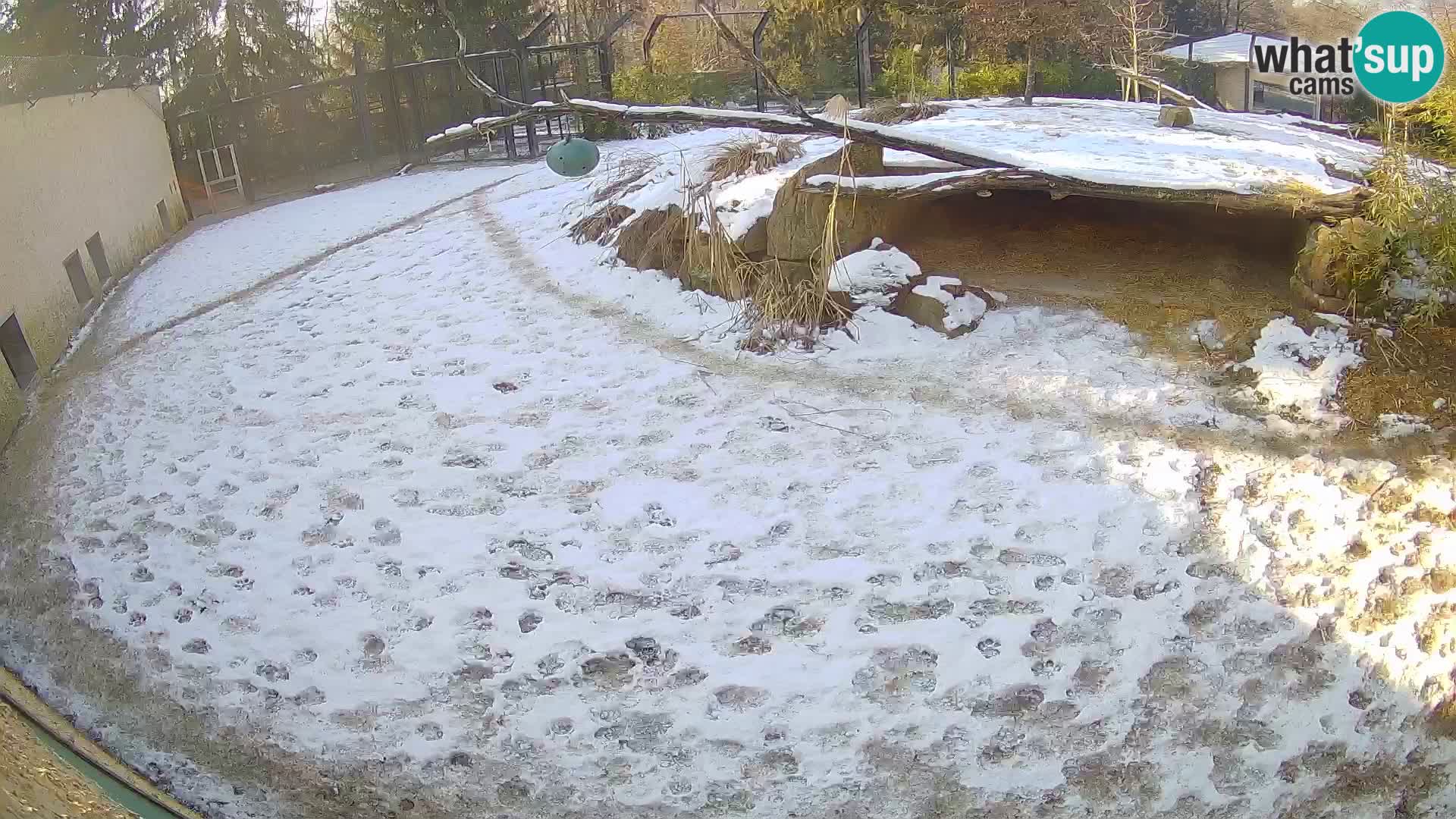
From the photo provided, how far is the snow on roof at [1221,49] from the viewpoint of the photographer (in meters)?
13.3

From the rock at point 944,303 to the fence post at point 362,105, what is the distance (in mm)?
9105

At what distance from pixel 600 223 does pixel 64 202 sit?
3562mm

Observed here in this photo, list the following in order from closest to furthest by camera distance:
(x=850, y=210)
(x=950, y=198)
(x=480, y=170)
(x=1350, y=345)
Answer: (x=1350, y=345) < (x=850, y=210) < (x=950, y=198) < (x=480, y=170)

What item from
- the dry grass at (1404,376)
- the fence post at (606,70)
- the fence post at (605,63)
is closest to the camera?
the dry grass at (1404,376)

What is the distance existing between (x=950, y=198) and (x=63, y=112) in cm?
622

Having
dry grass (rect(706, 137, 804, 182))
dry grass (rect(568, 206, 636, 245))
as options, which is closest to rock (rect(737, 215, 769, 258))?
dry grass (rect(706, 137, 804, 182))

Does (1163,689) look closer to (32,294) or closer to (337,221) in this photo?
(32,294)

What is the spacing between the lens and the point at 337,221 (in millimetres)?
9719

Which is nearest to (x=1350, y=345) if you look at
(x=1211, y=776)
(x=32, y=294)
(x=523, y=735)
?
(x=1211, y=776)

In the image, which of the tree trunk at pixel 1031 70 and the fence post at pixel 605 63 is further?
the fence post at pixel 605 63

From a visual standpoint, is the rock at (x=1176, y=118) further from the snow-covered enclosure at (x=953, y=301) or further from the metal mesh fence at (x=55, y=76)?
the metal mesh fence at (x=55, y=76)

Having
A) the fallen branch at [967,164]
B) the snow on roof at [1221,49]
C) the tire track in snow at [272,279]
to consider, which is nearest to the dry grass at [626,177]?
the tire track in snow at [272,279]

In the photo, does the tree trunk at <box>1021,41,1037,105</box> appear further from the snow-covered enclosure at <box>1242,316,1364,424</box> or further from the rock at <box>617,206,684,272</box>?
the snow-covered enclosure at <box>1242,316,1364,424</box>

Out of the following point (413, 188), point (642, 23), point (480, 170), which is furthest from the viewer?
point (642, 23)
